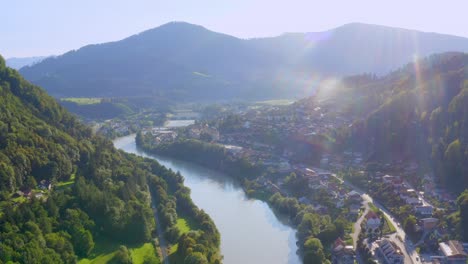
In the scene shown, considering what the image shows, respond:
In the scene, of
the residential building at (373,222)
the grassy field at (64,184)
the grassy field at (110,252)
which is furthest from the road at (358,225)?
the grassy field at (64,184)

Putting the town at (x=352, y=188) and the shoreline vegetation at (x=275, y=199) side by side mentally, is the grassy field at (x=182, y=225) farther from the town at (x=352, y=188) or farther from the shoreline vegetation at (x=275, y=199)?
the town at (x=352, y=188)

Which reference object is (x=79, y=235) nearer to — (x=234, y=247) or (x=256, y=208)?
(x=234, y=247)

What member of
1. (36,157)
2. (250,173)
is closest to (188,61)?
(250,173)

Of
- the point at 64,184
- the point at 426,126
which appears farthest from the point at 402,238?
the point at 64,184

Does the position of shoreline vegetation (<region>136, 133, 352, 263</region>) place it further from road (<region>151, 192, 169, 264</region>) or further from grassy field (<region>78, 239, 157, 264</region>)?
grassy field (<region>78, 239, 157, 264</region>)

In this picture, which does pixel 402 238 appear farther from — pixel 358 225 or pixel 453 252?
pixel 453 252

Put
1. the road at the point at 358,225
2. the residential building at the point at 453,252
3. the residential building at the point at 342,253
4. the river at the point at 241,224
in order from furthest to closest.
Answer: the river at the point at 241,224 < the road at the point at 358,225 < the residential building at the point at 342,253 < the residential building at the point at 453,252
